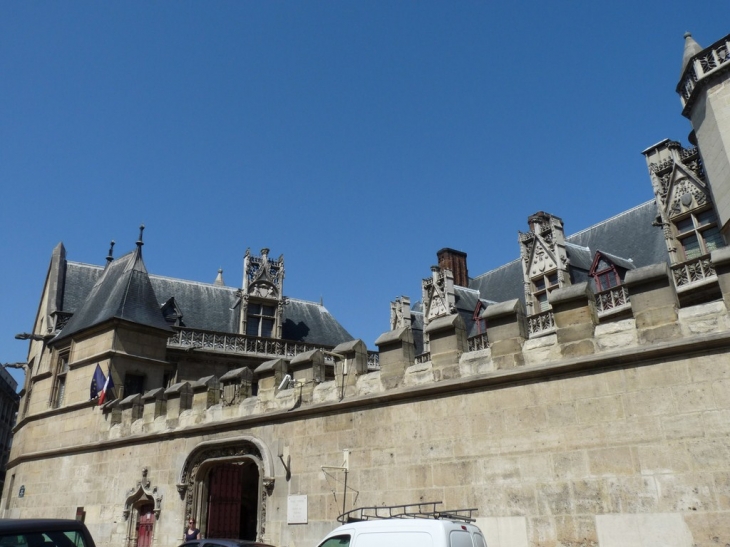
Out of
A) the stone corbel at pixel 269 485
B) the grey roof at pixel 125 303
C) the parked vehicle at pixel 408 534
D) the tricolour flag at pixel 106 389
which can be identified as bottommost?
the parked vehicle at pixel 408 534

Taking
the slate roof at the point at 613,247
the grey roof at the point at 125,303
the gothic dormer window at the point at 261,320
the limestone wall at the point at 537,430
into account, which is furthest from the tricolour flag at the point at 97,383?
the slate roof at the point at 613,247

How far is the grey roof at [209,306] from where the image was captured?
20844 mm

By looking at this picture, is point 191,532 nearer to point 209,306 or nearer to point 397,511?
point 397,511

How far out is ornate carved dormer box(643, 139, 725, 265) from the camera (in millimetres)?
13938

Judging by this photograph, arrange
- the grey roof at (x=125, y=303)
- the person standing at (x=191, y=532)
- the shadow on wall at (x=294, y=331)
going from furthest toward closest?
the shadow on wall at (x=294, y=331) < the grey roof at (x=125, y=303) < the person standing at (x=191, y=532)

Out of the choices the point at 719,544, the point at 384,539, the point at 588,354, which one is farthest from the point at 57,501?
the point at 719,544

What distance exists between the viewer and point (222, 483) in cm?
1141

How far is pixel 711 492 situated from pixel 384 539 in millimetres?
3282

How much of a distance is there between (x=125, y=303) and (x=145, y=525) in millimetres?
5834

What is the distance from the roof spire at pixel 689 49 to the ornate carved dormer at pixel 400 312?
475 inches

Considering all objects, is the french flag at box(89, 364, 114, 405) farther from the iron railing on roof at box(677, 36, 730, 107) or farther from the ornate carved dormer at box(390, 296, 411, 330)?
the iron railing on roof at box(677, 36, 730, 107)

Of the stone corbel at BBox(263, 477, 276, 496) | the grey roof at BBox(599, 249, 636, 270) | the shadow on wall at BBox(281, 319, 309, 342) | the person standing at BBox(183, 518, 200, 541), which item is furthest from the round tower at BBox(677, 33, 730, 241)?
the shadow on wall at BBox(281, 319, 309, 342)

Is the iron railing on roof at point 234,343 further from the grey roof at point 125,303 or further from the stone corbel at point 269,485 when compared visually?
the stone corbel at point 269,485

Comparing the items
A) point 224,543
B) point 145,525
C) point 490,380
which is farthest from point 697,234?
point 145,525
